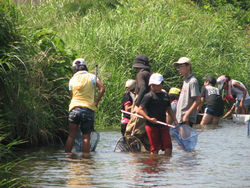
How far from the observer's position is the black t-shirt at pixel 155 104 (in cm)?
780

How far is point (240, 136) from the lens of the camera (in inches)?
466

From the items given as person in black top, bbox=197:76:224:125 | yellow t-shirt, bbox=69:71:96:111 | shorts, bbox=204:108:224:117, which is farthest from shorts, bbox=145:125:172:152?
shorts, bbox=204:108:224:117

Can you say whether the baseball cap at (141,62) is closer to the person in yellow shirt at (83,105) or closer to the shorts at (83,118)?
the person in yellow shirt at (83,105)

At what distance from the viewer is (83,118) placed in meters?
8.20

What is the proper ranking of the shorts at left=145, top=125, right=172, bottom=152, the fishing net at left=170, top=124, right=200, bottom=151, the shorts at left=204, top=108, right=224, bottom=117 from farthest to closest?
the shorts at left=204, top=108, right=224, bottom=117
the fishing net at left=170, top=124, right=200, bottom=151
the shorts at left=145, top=125, right=172, bottom=152

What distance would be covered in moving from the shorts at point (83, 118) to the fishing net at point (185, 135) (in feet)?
4.62

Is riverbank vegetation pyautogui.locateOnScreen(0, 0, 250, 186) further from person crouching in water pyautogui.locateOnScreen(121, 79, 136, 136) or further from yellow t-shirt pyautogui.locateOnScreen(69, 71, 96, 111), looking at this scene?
person crouching in water pyautogui.locateOnScreen(121, 79, 136, 136)

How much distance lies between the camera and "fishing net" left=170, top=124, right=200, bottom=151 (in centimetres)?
814

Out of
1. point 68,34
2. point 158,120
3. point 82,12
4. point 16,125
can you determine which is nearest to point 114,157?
point 158,120

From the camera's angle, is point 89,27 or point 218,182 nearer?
point 218,182

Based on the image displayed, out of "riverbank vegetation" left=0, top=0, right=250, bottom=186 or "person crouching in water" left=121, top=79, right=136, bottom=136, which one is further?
"person crouching in water" left=121, top=79, right=136, bottom=136

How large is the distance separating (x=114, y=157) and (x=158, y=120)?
1.07 meters

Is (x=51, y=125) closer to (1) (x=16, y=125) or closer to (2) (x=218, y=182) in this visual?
(1) (x=16, y=125)

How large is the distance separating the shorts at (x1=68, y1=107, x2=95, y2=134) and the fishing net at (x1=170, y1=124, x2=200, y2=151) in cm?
141
